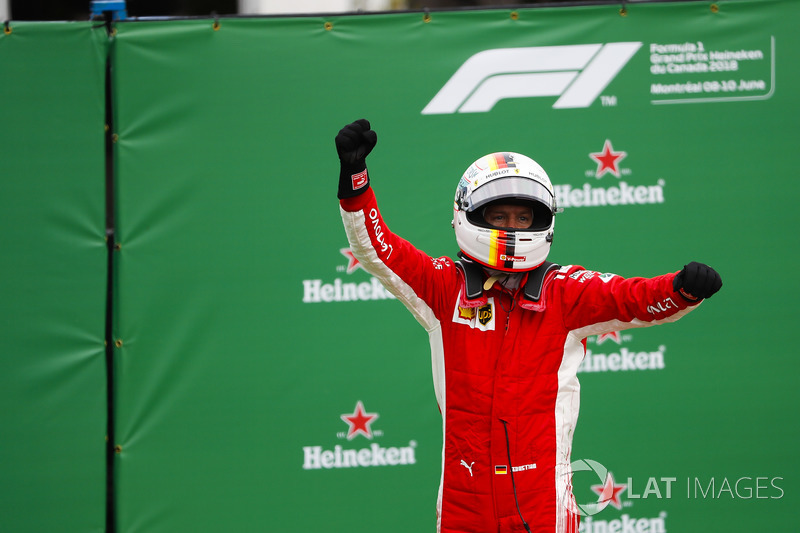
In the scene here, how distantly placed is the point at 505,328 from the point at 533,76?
1834 mm

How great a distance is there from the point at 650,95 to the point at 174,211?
246cm

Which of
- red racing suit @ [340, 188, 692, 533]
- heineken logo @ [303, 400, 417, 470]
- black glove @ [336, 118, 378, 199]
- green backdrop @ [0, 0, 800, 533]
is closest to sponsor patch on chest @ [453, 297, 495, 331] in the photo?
red racing suit @ [340, 188, 692, 533]

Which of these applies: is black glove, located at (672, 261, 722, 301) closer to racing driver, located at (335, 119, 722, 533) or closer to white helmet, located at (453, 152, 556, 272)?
racing driver, located at (335, 119, 722, 533)

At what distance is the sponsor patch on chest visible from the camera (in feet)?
8.30

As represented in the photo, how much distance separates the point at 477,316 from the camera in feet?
8.34

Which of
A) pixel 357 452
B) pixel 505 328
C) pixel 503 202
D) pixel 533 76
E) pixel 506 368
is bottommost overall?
pixel 357 452

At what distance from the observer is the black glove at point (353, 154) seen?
7.44ft

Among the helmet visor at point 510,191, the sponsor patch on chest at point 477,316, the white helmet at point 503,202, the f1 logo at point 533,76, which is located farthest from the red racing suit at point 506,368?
the f1 logo at point 533,76

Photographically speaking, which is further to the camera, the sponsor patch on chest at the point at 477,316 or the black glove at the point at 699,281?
the sponsor patch on chest at the point at 477,316

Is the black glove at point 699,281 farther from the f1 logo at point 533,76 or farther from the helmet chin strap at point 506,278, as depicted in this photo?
the f1 logo at point 533,76

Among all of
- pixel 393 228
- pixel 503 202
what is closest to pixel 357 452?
pixel 393 228

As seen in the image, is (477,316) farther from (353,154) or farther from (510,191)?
(353,154)

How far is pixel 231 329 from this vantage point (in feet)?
12.7

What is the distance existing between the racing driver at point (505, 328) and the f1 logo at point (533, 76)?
4.42 feet
